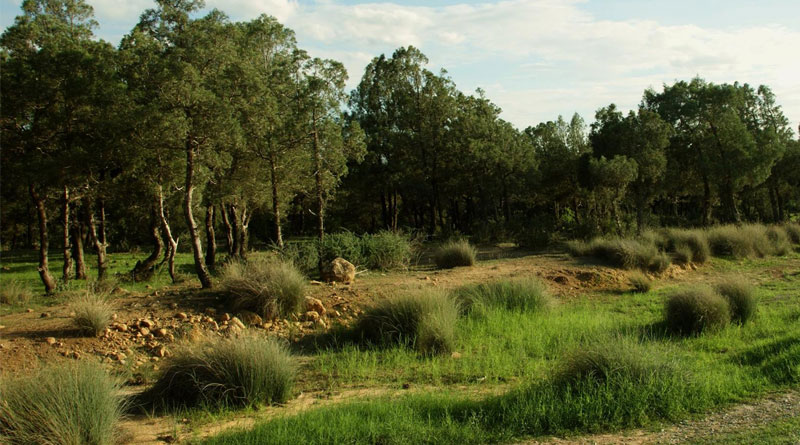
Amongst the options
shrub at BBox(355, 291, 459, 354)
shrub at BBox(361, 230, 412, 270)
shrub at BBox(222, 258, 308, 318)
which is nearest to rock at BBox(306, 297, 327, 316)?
shrub at BBox(222, 258, 308, 318)

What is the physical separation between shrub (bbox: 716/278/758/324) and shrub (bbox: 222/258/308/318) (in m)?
8.51

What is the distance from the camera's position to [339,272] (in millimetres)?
14555

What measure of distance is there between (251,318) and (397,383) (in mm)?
4904

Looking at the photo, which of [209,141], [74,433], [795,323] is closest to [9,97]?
[209,141]

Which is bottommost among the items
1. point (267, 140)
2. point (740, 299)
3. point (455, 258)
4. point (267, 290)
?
point (740, 299)

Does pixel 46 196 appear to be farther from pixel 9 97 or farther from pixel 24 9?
pixel 24 9

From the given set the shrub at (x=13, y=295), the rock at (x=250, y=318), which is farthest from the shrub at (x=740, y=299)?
the shrub at (x=13, y=295)

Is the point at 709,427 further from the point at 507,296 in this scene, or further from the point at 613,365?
the point at 507,296

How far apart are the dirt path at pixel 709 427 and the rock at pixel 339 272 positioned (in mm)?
9680

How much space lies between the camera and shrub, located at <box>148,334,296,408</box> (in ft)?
22.3

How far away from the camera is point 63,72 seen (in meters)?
17.0

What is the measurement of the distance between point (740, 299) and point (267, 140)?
43.4 feet

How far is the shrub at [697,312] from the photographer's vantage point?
386 inches

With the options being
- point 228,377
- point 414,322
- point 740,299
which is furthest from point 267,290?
point 740,299
